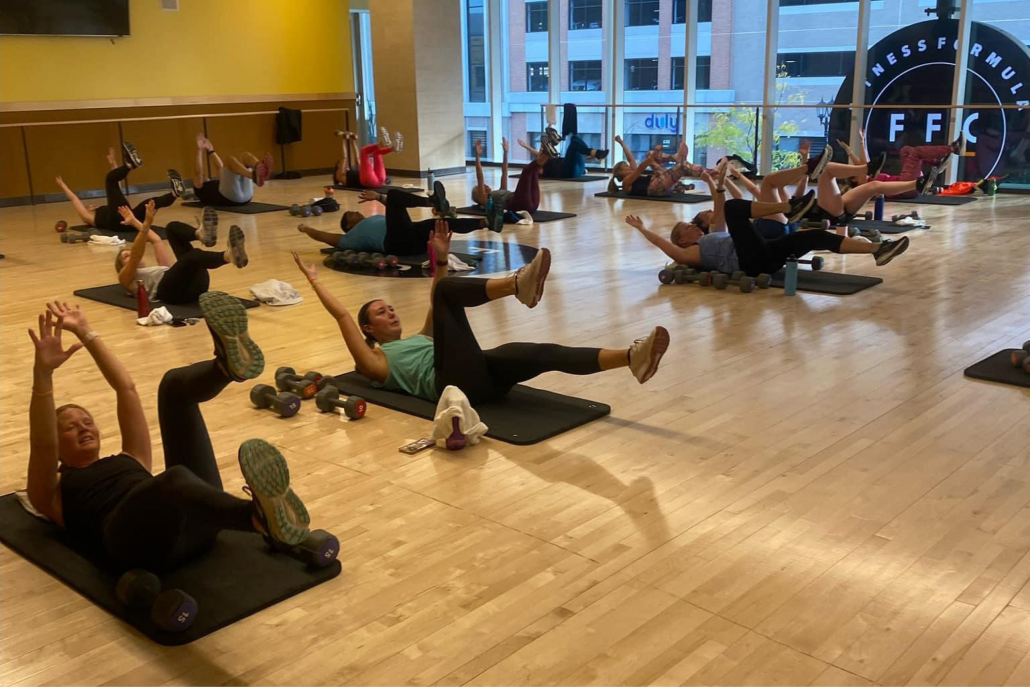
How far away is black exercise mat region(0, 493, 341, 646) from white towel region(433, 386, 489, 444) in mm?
881

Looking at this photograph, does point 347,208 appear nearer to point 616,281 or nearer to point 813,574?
point 616,281

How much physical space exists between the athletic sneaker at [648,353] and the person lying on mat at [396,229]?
11.1ft

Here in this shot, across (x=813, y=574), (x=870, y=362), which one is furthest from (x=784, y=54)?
(x=813, y=574)

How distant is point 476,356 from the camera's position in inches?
148

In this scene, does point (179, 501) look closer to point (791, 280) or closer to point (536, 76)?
point (791, 280)

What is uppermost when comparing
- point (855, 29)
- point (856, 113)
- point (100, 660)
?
point (855, 29)

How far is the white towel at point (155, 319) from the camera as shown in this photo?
214 inches

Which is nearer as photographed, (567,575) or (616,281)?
(567,575)

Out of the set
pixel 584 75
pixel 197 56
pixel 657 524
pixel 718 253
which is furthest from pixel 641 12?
pixel 657 524

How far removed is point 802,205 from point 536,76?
31.6 feet

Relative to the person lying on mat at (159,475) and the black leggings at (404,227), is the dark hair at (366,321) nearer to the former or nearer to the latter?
the person lying on mat at (159,475)

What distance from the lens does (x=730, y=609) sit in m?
2.40

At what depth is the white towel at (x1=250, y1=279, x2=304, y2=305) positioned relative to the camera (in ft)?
19.5

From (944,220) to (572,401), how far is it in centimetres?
639
